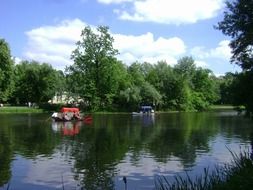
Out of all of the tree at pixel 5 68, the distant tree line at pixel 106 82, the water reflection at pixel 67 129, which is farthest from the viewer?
the distant tree line at pixel 106 82

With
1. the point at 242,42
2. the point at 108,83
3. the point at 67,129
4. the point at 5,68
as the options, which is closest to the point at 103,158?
the point at 242,42

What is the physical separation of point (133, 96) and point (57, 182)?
8562 cm

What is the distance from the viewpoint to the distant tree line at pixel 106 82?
349 feet

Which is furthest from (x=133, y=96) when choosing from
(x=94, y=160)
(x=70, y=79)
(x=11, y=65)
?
(x=94, y=160)

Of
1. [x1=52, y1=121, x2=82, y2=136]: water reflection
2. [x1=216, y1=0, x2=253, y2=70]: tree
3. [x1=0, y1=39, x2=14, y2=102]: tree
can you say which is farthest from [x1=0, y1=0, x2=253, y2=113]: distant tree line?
[x1=216, y1=0, x2=253, y2=70]: tree

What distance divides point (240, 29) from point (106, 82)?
277 feet

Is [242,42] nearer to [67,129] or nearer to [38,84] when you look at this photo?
[67,129]

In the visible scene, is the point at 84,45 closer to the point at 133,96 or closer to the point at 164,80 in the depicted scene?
the point at 133,96

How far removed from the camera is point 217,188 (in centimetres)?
1248

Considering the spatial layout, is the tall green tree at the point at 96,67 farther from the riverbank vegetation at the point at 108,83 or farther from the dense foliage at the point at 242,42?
the dense foliage at the point at 242,42

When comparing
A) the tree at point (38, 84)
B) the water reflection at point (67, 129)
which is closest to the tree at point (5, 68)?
the tree at point (38, 84)

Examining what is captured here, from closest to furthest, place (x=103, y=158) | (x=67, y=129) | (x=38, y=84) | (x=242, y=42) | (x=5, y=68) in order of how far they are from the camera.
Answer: (x=242, y=42)
(x=103, y=158)
(x=67, y=129)
(x=5, y=68)
(x=38, y=84)

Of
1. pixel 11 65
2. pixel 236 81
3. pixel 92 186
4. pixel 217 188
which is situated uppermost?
pixel 11 65

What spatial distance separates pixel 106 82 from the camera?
108m
